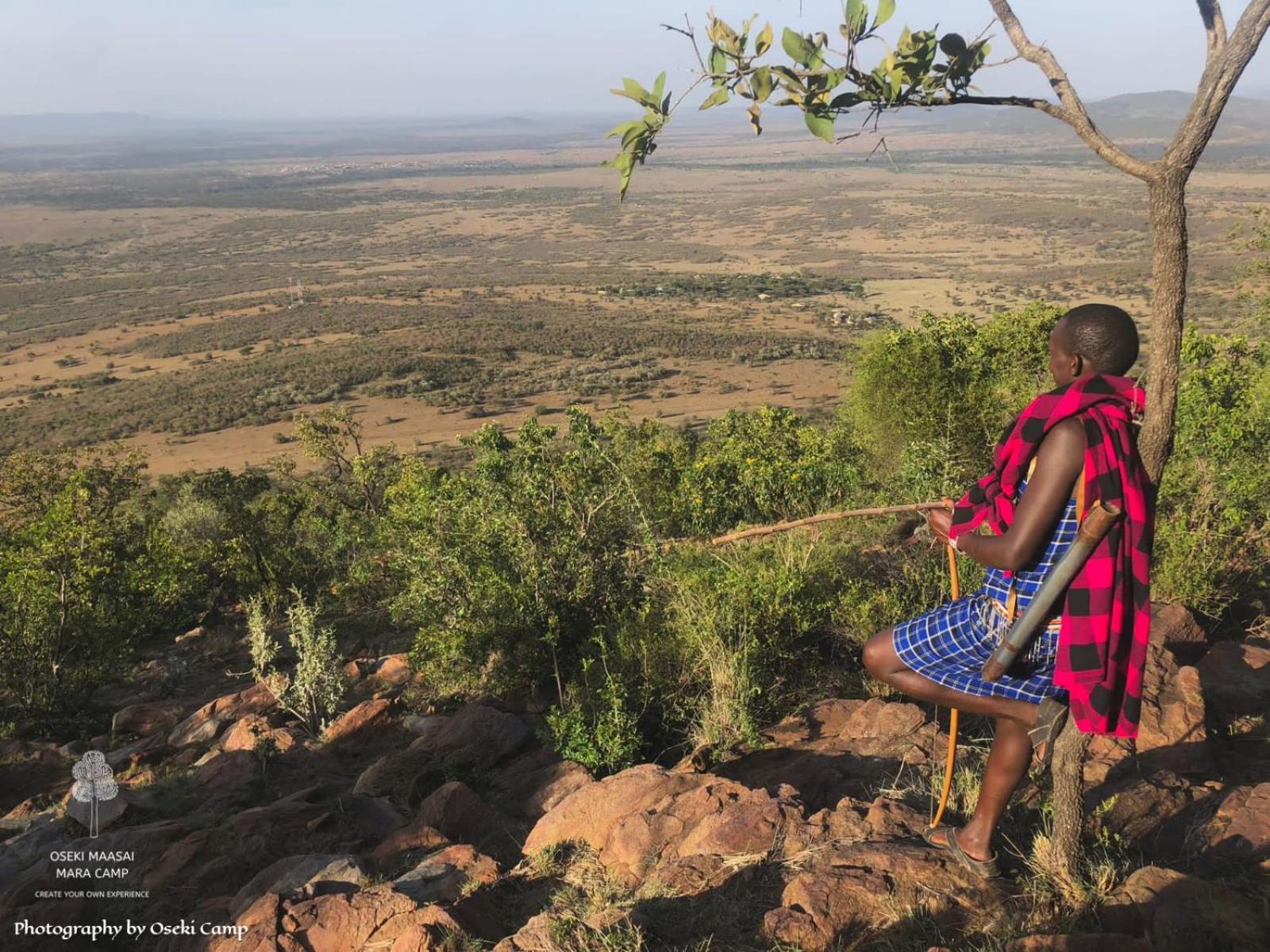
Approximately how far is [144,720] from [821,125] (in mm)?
7357

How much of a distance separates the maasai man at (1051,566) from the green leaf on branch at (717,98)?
1.08 m

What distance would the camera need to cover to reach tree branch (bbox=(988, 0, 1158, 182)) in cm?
274

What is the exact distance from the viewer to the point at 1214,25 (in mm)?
2621

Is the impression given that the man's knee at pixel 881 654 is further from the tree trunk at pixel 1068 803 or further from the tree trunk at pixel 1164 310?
the tree trunk at pixel 1164 310

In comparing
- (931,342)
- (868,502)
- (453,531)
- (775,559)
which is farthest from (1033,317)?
(453,531)

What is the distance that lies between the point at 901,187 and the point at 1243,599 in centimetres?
12986

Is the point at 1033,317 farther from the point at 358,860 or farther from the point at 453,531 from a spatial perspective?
the point at 358,860

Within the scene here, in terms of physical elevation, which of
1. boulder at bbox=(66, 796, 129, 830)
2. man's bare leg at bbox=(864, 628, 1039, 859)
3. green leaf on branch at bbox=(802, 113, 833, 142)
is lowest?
boulder at bbox=(66, 796, 129, 830)

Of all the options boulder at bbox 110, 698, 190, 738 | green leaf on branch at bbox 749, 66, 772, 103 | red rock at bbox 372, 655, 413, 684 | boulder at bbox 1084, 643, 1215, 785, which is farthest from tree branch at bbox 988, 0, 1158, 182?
boulder at bbox 110, 698, 190, 738

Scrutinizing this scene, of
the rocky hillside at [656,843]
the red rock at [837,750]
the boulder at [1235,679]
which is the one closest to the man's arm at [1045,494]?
the rocky hillside at [656,843]

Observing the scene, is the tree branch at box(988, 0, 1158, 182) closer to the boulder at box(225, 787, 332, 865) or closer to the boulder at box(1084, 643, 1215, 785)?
the boulder at box(1084, 643, 1215, 785)

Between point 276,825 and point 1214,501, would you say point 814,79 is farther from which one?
point 1214,501

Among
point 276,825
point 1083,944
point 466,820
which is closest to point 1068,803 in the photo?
point 1083,944

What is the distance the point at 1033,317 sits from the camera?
1323 centimetres
